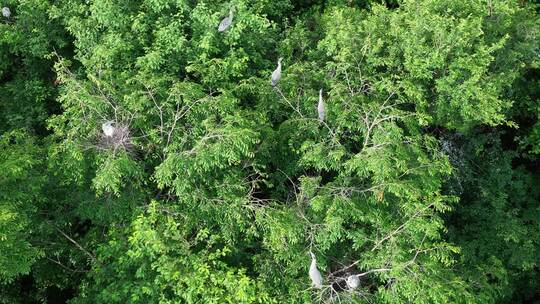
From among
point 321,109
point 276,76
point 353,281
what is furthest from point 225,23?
point 353,281

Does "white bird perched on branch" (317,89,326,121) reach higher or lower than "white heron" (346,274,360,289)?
higher

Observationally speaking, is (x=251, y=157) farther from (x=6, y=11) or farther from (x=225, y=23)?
(x=6, y=11)

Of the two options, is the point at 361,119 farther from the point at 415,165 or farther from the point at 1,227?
the point at 1,227

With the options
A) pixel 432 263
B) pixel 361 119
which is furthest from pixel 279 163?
pixel 432 263

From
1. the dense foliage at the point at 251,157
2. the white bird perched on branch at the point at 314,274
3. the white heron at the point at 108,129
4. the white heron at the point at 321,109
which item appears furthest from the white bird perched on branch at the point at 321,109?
the white heron at the point at 108,129

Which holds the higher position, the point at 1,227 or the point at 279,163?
the point at 1,227

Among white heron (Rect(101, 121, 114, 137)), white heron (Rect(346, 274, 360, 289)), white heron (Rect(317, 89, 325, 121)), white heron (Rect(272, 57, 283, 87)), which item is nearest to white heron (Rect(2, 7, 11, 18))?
white heron (Rect(101, 121, 114, 137))

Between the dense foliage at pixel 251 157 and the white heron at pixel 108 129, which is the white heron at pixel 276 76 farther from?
the white heron at pixel 108 129

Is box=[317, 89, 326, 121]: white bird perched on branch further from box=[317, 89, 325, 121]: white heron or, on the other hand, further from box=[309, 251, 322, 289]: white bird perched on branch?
box=[309, 251, 322, 289]: white bird perched on branch
